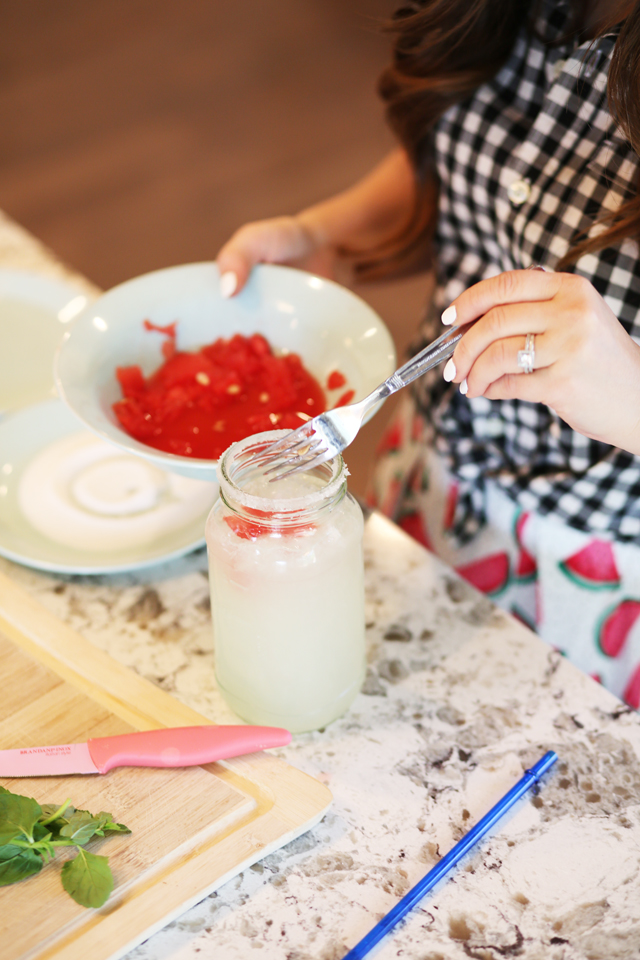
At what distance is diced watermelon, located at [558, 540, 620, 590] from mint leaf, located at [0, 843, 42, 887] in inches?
32.0

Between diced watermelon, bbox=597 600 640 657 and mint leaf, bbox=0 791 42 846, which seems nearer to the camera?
mint leaf, bbox=0 791 42 846

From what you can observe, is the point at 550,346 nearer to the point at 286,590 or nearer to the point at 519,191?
the point at 286,590

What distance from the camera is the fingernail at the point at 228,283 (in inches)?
44.3

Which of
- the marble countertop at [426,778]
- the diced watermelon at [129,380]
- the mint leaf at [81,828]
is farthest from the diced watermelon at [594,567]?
the mint leaf at [81,828]

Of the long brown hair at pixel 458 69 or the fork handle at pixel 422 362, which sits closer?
the fork handle at pixel 422 362

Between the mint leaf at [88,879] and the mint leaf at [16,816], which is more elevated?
the mint leaf at [16,816]

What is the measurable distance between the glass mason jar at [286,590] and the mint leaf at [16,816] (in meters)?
0.22

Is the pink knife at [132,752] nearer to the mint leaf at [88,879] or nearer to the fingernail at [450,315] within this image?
the mint leaf at [88,879]

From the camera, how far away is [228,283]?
1.13 meters

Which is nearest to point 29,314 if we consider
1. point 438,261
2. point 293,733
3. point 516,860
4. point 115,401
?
point 115,401

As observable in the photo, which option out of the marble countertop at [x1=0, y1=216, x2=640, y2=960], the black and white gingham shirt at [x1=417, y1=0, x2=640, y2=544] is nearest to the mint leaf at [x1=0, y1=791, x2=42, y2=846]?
the marble countertop at [x1=0, y1=216, x2=640, y2=960]

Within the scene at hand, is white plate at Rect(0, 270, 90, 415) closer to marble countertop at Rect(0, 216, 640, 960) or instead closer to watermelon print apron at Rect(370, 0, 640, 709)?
marble countertop at Rect(0, 216, 640, 960)

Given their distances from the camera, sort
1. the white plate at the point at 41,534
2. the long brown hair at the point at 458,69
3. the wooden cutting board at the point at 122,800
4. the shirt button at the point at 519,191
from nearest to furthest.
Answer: the wooden cutting board at the point at 122,800
the long brown hair at the point at 458,69
the white plate at the point at 41,534
the shirt button at the point at 519,191

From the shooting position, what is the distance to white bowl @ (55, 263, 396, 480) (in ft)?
3.28
